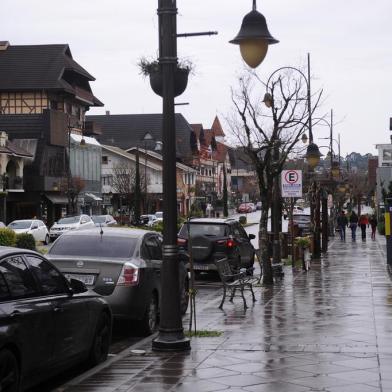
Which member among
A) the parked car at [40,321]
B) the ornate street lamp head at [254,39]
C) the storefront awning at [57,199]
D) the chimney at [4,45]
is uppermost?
the chimney at [4,45]

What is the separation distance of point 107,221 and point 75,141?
71.6 feet

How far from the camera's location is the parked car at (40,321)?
7.06 m

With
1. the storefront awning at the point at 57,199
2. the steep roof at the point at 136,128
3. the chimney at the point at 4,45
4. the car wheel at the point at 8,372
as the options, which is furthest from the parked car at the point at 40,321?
the steep roof at the point at 136,128

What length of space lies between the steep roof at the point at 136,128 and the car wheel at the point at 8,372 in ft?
316

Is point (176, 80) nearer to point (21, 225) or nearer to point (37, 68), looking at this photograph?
point (21, 225)

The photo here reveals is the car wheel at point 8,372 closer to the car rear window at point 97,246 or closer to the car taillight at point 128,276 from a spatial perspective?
the car taillight at point 128,276

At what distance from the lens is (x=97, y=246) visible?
1237 cm

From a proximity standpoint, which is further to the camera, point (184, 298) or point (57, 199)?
point (57, 199)

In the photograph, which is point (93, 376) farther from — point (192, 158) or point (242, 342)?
point (192, 158)

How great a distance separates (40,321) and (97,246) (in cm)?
474

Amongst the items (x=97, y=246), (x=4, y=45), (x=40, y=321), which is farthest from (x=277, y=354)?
(x=4, y=45)

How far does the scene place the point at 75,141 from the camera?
71.3 m

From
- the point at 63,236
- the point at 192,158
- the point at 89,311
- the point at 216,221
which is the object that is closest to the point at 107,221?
the point at 216,221

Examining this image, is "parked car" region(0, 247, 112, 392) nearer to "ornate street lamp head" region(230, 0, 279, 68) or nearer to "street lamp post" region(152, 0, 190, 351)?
"street lamp post" region(152, 0, 190, 351)
